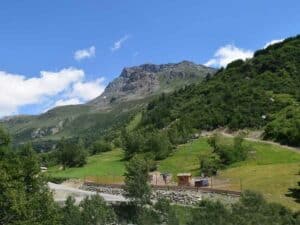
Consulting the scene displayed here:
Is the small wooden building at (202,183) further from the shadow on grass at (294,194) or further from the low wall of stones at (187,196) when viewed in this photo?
the shadow on grass at (294,194)

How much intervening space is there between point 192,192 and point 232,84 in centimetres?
7391

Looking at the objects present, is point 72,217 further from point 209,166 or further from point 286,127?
point 286,127

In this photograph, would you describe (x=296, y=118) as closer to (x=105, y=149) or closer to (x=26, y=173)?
(x=105, y=149)

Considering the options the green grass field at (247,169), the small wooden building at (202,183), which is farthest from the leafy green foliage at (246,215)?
the small wooden building at (202,183)

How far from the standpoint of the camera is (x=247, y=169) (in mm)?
74062

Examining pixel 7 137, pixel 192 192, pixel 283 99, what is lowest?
pixel 192 192

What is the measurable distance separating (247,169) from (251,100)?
47.3 meters

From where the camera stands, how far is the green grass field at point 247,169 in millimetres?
62362

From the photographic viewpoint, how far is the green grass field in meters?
62.4

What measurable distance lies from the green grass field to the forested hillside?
7.75 metres

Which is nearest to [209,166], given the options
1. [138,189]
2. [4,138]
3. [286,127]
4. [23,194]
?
[138,189]

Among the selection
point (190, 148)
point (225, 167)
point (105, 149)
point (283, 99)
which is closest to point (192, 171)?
point (225, 167)

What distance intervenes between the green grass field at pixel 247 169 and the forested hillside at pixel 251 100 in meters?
7.75

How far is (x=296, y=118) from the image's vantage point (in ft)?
316
